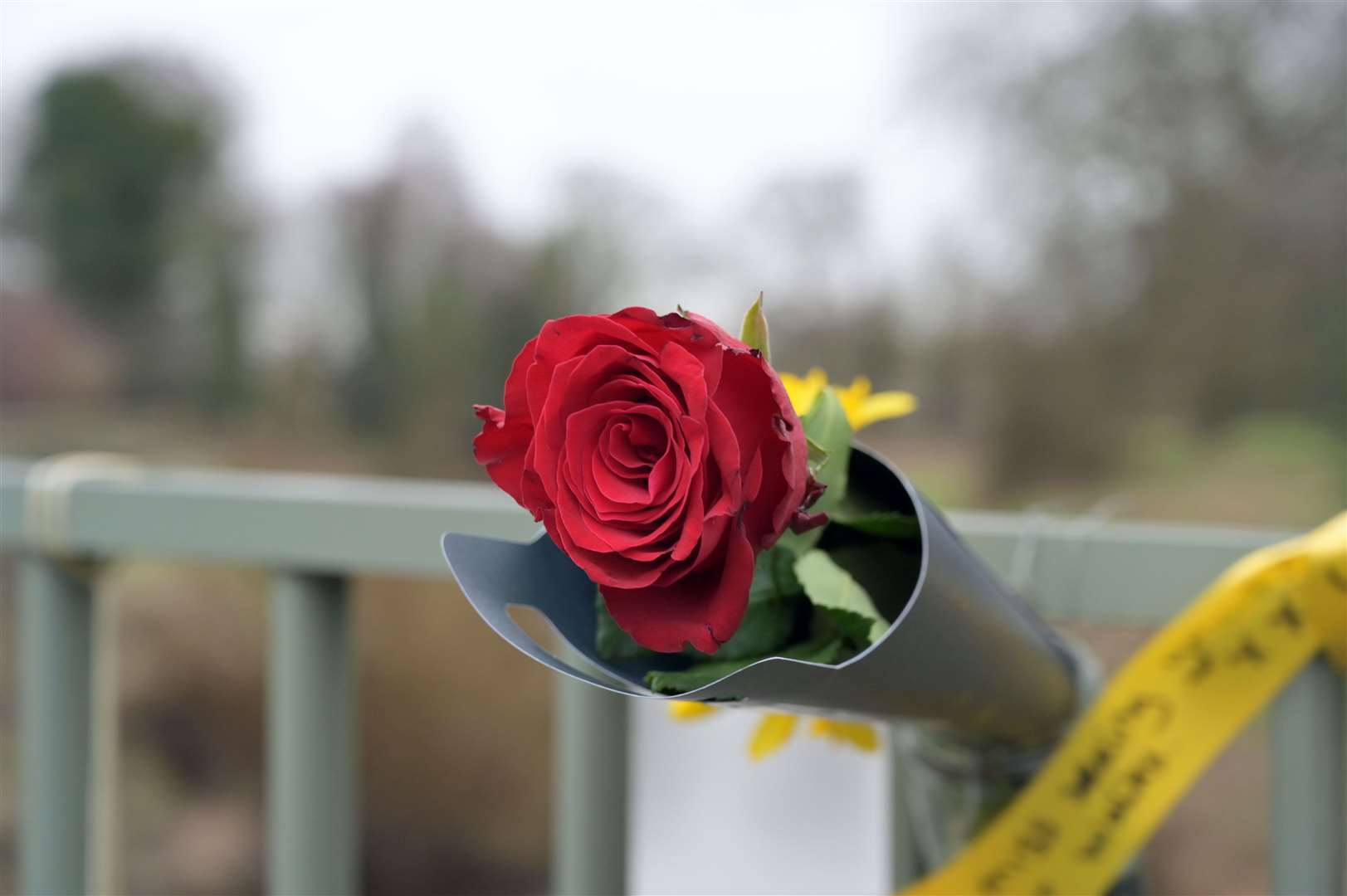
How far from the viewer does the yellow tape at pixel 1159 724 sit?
0.43m

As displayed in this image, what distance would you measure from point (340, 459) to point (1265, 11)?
4843 mm

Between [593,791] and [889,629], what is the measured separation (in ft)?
1.15

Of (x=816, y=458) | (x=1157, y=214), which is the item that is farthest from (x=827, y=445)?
(x=1157, y=214)

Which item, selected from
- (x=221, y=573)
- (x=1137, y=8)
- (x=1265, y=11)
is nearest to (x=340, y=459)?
(x=221, y=573)

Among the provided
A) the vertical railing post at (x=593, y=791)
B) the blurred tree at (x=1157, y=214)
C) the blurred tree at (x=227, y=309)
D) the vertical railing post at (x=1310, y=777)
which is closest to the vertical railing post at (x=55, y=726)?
the vertical railing post at (x=593, y=791)

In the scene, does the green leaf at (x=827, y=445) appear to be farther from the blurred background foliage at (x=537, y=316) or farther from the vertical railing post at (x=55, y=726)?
the blurred background foliage at (x=537, y=316)

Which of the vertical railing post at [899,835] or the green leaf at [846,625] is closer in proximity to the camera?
the green leaf at [846,625]

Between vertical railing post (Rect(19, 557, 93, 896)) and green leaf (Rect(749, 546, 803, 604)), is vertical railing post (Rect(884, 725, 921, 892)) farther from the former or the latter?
vertical railing post (Rect(19, 557, 93, 896))

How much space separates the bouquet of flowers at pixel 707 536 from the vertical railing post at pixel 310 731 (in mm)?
363

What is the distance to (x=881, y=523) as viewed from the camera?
0.99 ft

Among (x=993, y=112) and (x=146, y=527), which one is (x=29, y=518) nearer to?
(x=146, y=527)

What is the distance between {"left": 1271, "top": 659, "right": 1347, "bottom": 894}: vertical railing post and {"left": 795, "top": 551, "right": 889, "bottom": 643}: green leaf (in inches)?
12.3

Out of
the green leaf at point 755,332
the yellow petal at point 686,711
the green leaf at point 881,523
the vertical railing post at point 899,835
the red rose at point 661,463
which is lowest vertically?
the vertical railing post at point 899,835

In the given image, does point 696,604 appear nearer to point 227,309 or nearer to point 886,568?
point 886,568
